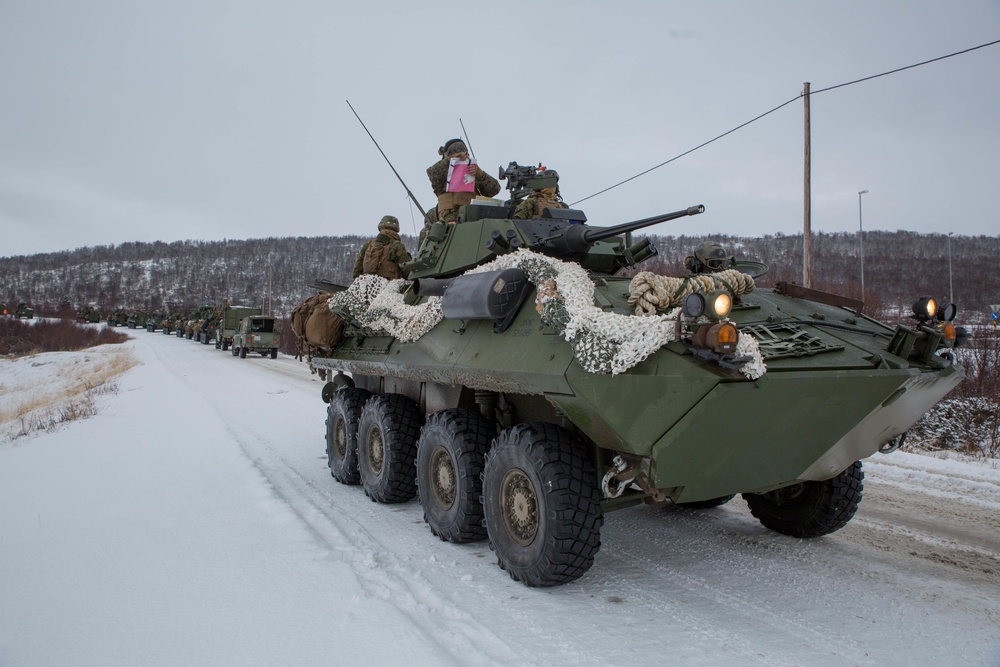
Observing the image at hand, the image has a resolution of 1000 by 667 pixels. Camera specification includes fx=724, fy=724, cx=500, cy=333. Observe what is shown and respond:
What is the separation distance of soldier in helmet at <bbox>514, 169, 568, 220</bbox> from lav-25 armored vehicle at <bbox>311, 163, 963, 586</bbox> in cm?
34

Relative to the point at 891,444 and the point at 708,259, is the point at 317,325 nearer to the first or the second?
the point at 708,259

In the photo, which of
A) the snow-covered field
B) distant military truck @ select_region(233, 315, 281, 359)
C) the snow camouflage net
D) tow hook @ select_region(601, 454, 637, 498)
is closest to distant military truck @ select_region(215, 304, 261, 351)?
distant military truck @ select_region(233, 315, 281, 359)

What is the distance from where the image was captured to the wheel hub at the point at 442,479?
491 cm

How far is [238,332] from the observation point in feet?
90.5

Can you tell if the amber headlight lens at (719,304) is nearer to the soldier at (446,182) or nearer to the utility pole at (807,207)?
the soldier at (446,182)

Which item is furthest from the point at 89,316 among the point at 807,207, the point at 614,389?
the point at 614,389

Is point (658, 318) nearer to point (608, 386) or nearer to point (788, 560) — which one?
point (608, 386)

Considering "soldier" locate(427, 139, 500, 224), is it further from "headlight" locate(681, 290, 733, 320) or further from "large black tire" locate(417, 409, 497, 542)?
"headlight" locate(681, 290, 733, 320)

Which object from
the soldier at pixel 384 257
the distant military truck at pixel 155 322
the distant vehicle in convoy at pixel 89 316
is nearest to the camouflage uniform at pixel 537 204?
the soldier at pixel 384 257

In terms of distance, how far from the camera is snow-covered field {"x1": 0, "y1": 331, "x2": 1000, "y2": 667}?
3109 millimetres

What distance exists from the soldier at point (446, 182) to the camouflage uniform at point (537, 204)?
773 mm

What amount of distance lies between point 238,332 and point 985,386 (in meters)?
24.3

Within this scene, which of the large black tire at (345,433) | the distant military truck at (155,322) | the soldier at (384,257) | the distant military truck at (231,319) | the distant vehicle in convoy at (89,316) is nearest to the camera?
the large black tire at (345,433)

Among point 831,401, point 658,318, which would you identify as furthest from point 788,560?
point 658,318
